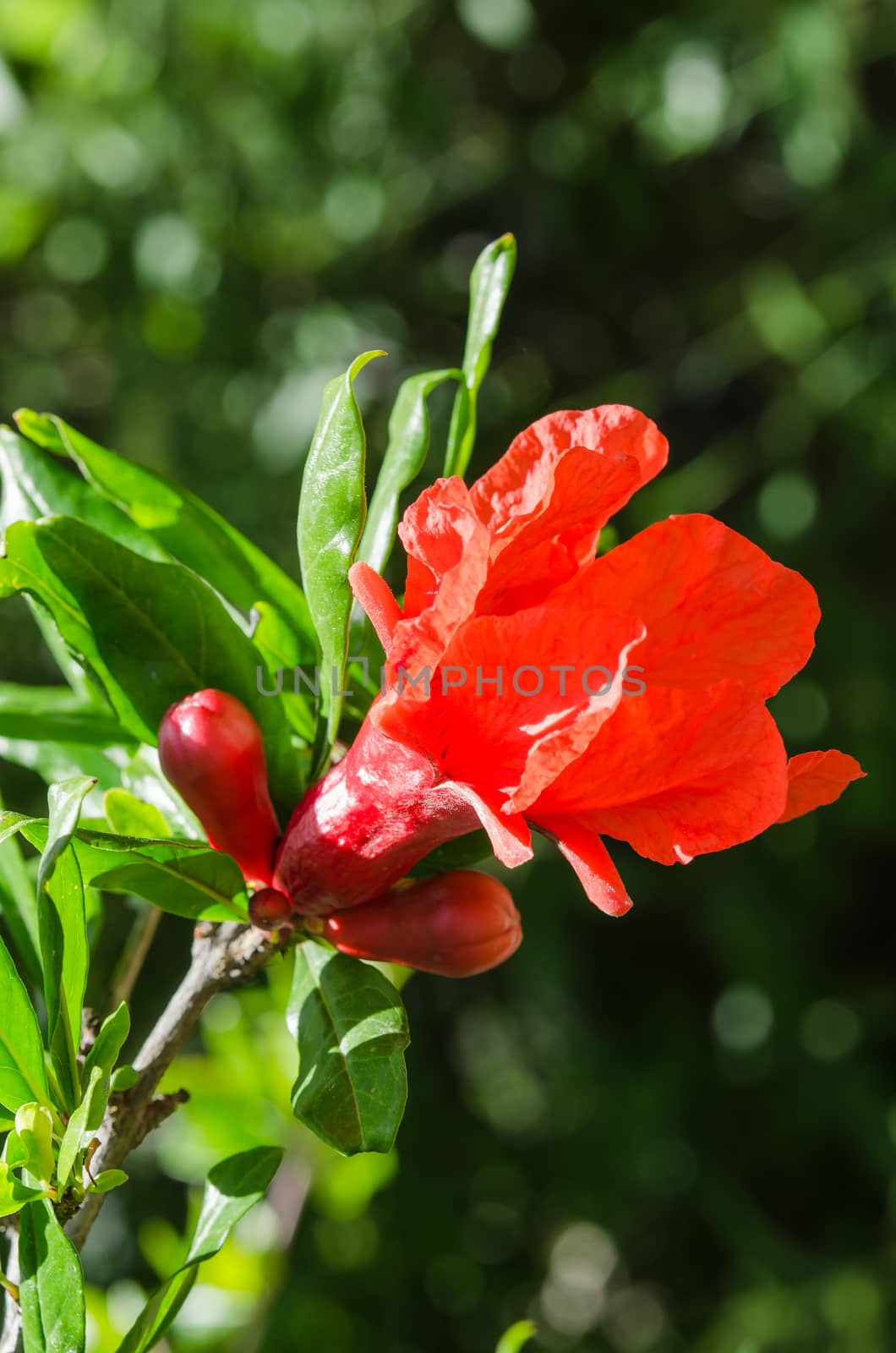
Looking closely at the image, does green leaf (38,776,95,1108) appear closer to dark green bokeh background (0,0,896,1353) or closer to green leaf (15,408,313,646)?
green leaf (15,408,313,646)

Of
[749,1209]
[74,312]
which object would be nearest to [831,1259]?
[749,1209]

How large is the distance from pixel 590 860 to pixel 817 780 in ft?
0.26

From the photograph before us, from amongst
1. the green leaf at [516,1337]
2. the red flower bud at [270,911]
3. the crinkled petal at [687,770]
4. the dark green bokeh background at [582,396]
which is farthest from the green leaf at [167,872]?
the dark green bokeh background at [582,396]

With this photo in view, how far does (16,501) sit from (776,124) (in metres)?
1.10

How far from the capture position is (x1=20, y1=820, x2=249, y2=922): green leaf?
0.38 metres

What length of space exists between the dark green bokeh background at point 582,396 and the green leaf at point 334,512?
0.97 meters

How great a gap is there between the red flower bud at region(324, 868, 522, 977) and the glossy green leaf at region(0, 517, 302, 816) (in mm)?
53

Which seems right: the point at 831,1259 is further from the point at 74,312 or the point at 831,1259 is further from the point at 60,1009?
the point at 74,312

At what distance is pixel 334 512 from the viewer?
1.22 feet

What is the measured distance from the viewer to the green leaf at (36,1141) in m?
0.36

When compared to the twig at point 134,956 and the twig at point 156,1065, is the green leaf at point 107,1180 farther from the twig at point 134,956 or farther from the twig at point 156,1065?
the twig at point 134,956

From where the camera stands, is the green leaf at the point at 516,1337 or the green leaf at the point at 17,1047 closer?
the green leaf at the point at 17,1047

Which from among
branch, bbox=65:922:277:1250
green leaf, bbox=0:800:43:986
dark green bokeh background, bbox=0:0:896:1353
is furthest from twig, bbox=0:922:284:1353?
dark green bokeh background, bbox=0:0:896:1353

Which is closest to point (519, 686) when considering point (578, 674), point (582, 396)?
point (578, 674)
